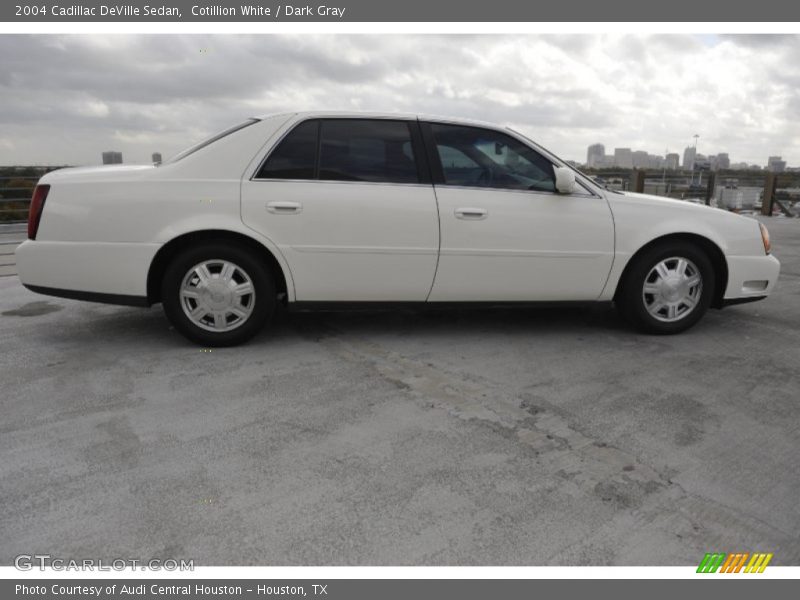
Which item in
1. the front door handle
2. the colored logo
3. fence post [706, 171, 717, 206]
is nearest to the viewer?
the colored logo

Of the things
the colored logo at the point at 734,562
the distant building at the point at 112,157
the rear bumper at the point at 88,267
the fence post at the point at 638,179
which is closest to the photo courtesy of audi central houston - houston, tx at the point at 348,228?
the rear bumper at the point at 88,267

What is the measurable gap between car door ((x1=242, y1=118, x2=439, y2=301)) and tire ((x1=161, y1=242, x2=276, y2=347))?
0.23 metres

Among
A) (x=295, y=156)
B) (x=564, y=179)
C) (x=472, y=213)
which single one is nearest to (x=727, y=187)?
(x=564, y=179)

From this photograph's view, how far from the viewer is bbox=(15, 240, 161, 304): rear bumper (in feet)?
12.9

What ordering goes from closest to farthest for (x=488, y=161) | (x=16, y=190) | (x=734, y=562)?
(x=734, y=562), (x=488, y=161), (x=16, y=190)

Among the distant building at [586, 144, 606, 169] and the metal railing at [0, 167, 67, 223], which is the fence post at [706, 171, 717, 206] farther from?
the metal railing at [0, 167, 67, 223]

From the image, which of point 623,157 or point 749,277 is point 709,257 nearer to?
point 749,277

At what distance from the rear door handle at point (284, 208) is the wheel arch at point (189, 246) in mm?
242

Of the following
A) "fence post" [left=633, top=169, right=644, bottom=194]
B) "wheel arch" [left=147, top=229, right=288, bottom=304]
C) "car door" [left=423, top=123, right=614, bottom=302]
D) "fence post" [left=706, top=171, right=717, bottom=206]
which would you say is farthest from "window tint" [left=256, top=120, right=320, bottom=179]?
"fence post" [left=706, top=171, right=717, bottom=206]

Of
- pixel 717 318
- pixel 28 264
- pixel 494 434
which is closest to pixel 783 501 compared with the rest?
pixel 494 434

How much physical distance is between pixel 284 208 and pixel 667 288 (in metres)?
2.85

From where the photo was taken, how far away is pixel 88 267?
395cm

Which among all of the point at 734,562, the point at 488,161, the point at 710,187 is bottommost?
the point at 734,562

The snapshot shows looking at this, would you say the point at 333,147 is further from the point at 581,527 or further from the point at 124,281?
the point at 581,527
